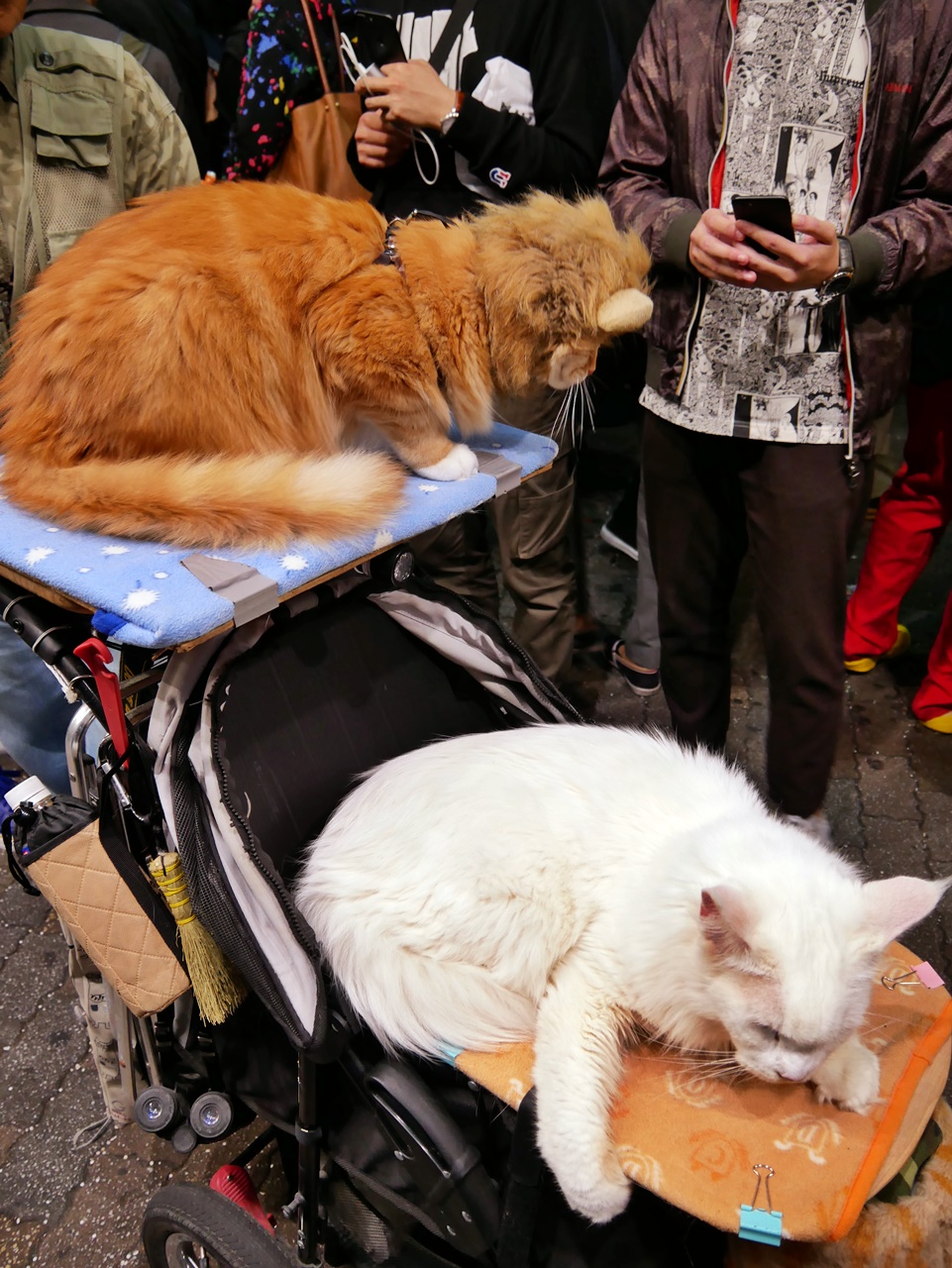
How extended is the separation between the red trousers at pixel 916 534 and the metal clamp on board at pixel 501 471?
5.59ft

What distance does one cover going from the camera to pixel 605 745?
1.21 meters

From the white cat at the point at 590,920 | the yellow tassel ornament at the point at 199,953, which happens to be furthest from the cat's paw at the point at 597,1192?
the yellow tassel ornament at the point at 199,953

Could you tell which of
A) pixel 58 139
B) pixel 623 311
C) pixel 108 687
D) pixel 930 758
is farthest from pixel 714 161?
pixel 930 758

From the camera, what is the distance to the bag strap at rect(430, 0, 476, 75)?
1.75 metres

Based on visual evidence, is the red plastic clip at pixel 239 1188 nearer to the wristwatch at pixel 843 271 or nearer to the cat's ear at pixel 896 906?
the cat's ear at pixel 896 906

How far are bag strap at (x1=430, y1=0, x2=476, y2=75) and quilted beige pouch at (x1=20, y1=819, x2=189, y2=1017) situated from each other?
1668 millimetres

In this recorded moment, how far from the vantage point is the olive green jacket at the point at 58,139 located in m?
1.54

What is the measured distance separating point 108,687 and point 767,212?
1.17 meters

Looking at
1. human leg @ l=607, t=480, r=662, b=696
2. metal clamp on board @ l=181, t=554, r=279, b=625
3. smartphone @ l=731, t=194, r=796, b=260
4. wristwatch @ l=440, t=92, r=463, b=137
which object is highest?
wristwatch @ l=440, t=92, r=463, b=137

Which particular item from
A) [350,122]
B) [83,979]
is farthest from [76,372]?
[350,122]

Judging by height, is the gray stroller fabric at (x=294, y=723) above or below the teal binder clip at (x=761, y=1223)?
above

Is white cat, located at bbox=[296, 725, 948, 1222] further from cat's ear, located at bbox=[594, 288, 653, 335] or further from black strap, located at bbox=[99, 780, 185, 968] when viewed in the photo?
cat's ear, located at bbox=[594, 288, 653, 335]

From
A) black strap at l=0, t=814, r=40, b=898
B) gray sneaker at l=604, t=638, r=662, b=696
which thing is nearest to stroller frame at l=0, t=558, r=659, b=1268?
black strap at l=0, t=814, r=40, b=898

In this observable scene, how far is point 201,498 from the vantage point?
1074 millimetres
